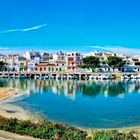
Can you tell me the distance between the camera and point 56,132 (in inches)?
754

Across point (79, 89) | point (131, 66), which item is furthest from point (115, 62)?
point (79, 89)

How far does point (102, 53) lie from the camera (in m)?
137

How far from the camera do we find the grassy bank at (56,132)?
1831cm

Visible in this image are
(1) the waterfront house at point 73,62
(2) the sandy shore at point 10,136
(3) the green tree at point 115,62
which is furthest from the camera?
(1) the waterfront house at point 73,62

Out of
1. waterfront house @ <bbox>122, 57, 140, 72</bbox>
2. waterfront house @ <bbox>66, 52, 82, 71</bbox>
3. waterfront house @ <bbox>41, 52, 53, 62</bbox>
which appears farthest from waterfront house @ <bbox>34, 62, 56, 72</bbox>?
waterfront house @ <bbox>122, 57, 140, 72</bbox>

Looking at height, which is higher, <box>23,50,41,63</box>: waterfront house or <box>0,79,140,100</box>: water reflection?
<box>23,50,41,63</box>: waterfront house

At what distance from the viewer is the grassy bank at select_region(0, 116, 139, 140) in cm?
1831

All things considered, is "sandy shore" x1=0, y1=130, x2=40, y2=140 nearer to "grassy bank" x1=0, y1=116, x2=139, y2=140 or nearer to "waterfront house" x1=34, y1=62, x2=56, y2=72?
"grassy bank" x1=0, y1=116, x2=139, y2=140

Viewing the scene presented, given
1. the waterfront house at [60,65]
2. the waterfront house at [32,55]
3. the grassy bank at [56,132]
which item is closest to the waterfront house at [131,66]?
the waterfront house at [60,65]

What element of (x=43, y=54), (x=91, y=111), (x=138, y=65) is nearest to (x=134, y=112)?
(x=91, y=111)

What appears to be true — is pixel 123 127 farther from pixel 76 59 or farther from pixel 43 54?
pixel 43 54

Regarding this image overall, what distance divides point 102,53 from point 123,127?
351ft

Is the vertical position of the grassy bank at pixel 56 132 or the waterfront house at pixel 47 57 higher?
the waterfront house at pixel 47 57

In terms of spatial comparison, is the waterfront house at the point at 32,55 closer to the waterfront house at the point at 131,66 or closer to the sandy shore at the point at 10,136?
the waterfront house at the point at 131,66
